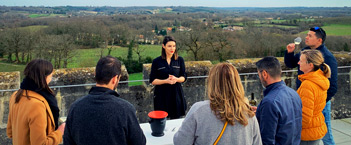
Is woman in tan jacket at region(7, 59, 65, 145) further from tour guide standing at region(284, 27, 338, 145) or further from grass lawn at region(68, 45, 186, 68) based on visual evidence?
grass lawn at region(68, 45, 186, 68)

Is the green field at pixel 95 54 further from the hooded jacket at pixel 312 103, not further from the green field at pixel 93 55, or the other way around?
the hooded jacket at pixel 312 103

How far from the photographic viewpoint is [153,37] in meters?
29.2

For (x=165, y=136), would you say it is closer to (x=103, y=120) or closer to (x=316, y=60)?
(x=103, y=120)

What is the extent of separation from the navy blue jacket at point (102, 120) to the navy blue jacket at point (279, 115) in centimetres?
104

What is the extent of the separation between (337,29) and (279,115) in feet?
108

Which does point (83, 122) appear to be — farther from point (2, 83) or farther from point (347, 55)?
point (347, 55)

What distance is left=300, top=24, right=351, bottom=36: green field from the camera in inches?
1116

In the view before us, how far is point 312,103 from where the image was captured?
2.79 meters

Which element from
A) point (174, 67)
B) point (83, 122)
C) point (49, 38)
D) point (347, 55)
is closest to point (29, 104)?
point (83, 122)

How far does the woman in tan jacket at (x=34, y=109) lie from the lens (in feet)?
7.30

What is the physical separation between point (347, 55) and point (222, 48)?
23.9m

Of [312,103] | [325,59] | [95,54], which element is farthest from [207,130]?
[95,54]

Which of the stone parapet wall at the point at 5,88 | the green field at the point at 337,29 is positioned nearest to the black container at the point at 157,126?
the stone parapet wall at the point at 5,88

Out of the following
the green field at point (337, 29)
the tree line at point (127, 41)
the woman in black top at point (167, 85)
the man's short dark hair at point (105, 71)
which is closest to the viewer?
the man's short dark hair at point (105, 71)
